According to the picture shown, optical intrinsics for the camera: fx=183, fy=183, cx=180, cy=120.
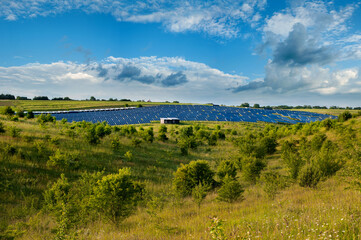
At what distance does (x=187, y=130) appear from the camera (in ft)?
143

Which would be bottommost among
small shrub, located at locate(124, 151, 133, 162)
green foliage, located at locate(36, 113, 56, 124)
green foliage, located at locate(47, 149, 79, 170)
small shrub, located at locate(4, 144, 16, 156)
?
small shrub, located at locate(124, 151, 133, 162)

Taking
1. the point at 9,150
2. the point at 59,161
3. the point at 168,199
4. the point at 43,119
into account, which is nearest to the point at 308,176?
the point at 168,199

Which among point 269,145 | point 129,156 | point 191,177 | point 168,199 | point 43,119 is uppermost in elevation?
point 43,119

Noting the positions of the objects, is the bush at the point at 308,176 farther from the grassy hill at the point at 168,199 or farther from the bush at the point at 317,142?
the bush at the point at 317,142

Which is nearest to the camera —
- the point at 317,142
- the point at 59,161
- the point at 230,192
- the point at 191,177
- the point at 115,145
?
the point at 230,192

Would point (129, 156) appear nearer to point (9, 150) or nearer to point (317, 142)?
point (9, 150)

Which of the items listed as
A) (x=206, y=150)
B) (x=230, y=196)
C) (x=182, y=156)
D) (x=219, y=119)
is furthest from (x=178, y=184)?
(x=219, y=119)

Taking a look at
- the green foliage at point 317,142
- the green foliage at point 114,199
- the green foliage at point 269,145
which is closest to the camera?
the green foliage at point 114,199

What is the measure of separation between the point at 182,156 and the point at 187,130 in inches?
607

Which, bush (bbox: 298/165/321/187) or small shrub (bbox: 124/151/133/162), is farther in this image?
small shrub (bbox: 124/151/133/162)

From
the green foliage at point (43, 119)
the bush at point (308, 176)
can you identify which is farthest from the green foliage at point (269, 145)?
the green foliage at point (43, 119)

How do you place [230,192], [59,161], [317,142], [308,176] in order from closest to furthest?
[230,192]
[308,176]
[59,161]
[317,142]

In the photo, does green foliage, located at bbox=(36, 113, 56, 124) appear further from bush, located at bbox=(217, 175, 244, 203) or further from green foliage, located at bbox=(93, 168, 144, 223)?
bush, located at bbox=(217, 175, 244, 203)

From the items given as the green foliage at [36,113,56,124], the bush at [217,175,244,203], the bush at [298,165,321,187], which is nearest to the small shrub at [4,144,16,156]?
the green foliage at [36,113,56,124]
